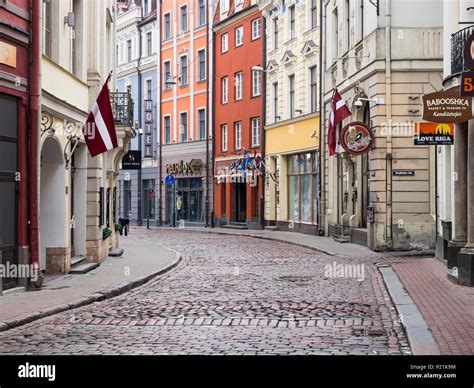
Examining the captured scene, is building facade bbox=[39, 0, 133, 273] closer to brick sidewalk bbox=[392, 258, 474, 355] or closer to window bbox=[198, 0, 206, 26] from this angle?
brick sidewalk bbox=[392, 258, 474, 355]

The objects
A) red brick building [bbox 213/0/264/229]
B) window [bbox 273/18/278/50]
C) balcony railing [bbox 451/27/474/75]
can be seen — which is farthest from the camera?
red brick building [bbox 213/0/264/229]

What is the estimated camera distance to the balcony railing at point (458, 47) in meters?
16.3

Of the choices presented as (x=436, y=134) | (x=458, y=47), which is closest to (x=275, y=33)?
(x=436, y=134)

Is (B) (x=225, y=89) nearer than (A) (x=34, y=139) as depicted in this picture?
No

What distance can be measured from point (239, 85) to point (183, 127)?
6779 mm

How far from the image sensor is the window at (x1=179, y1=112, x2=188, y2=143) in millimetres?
49688

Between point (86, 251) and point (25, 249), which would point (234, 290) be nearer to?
point (25, 249)

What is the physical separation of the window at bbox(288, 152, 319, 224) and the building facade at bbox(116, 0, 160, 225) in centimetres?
1406

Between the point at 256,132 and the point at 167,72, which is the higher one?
the point at 167,72

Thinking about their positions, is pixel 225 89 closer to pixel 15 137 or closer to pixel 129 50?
pixel 129 50

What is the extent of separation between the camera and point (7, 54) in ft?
45.8

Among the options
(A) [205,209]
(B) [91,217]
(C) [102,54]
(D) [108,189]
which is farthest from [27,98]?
(A) [205,209]

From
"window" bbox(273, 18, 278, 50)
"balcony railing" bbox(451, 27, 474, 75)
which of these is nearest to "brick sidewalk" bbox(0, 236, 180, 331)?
"balcony railing" bbox(451, 27, 474, 75)

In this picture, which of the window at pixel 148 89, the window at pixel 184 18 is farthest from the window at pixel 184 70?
the window at pixel 148 89
